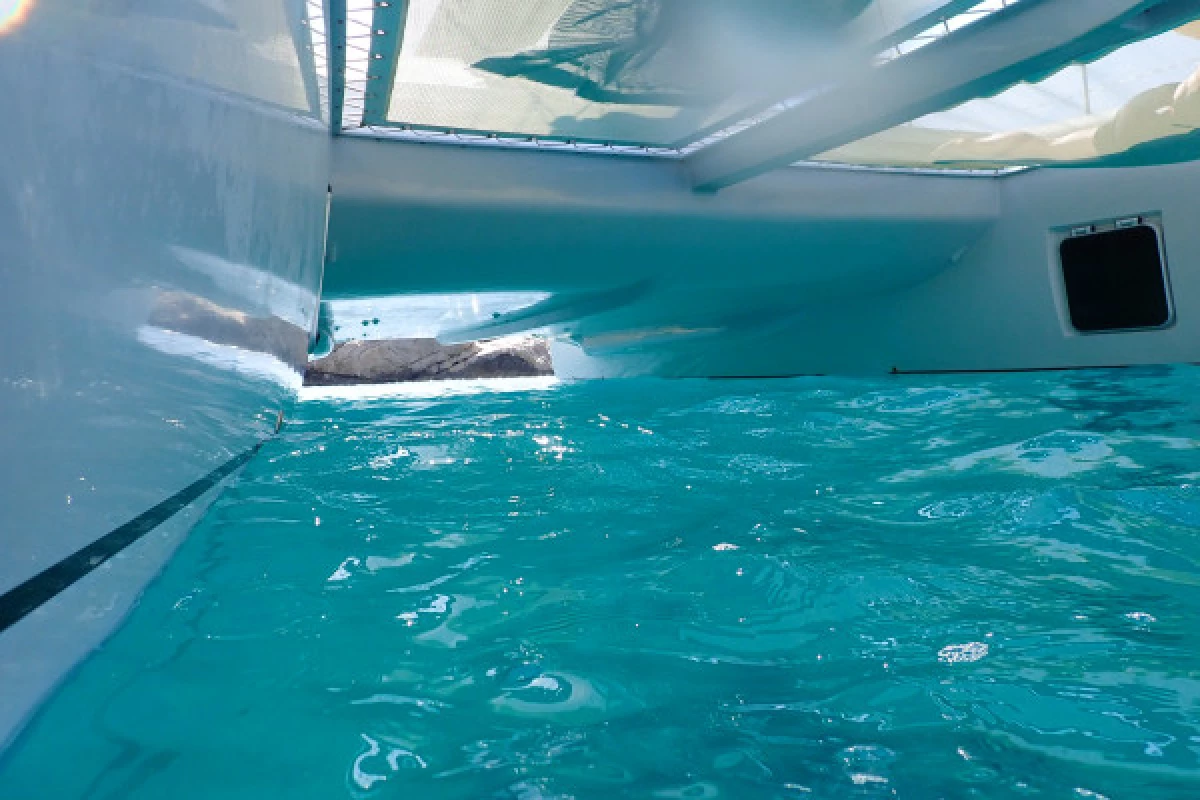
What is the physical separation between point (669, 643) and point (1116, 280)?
625 centimetres

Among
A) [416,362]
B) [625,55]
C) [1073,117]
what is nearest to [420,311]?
[625,55]

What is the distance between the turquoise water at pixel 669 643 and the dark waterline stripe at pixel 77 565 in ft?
0.50

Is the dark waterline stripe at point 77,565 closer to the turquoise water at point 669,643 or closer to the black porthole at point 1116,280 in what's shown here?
the turquoise water at point 669,643

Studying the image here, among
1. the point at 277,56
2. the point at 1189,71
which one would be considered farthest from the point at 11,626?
the point at 1189,71

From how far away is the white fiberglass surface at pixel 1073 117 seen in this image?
4207 mm

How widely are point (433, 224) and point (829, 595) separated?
166 inches

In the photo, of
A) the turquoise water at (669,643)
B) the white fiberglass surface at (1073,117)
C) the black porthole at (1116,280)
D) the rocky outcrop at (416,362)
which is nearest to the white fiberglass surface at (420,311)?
the white fiberglass surface at (1073,117)

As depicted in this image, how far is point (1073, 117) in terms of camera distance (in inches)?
196

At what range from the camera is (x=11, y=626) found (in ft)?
3.04

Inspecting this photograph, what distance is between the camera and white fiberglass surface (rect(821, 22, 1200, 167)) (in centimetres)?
421

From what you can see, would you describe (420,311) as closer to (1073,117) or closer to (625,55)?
(625,55)

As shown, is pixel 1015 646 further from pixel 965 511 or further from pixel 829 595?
pixel 965 511

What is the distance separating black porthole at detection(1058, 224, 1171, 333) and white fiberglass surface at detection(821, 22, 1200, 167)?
1239 millimetres

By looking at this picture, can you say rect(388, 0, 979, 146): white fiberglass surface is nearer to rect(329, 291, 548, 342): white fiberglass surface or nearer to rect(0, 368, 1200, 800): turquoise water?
rect(0, 368, 1200, 800): turquoise water
